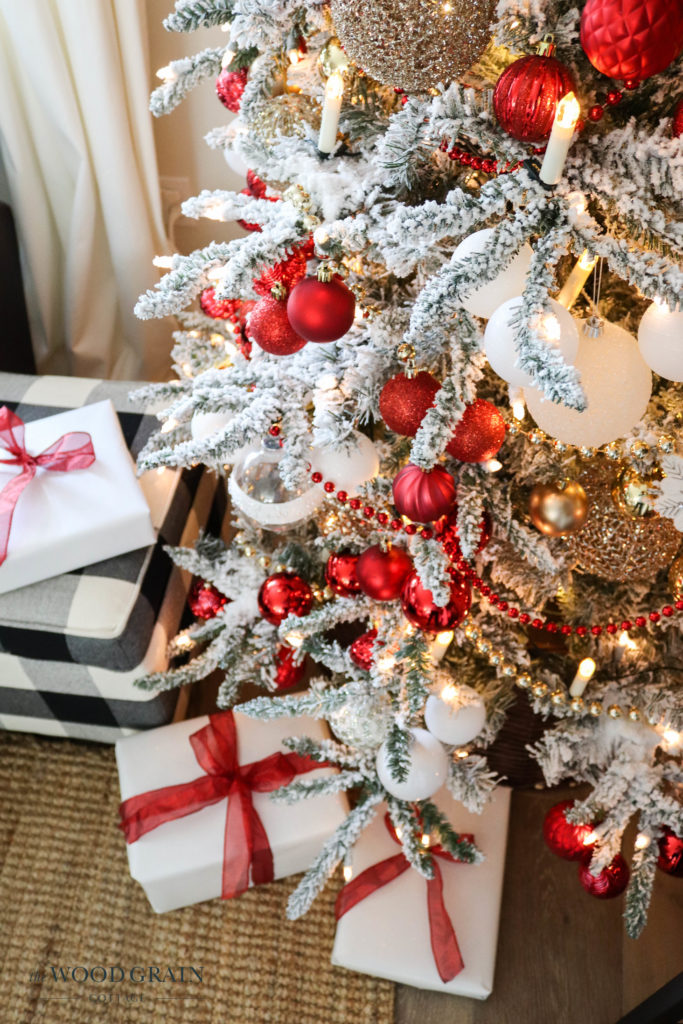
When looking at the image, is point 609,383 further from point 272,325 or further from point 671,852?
point 671,852

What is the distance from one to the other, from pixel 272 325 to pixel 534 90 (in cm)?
30

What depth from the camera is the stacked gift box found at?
1.03 metres

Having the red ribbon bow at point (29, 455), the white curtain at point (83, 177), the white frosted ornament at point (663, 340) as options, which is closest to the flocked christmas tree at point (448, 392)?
the white frosted ornament at point (663, 340)

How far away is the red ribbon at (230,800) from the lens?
3.52 ft

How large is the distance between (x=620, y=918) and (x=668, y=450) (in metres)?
0.85

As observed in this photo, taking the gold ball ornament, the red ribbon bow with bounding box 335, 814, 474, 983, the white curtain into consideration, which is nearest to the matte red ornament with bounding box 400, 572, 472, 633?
the gold ball ornament

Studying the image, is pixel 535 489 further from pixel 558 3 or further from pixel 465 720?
pixel 558 3

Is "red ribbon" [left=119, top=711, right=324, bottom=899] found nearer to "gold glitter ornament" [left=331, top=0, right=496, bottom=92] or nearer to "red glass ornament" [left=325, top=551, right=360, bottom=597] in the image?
"red glass ornament" [left=325, top=551, right=360, bottom=597]

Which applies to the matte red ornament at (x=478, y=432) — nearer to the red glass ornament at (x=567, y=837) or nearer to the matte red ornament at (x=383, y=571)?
the matte red ornament at (x=383, y=571)

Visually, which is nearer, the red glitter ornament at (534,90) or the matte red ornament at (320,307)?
the red glitter ornament at (534,90)

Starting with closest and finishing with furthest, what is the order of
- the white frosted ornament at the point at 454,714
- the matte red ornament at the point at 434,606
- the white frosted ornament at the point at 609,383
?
1. the white frosted ornament at the point at 609,383
2. the matte red ornament at the point at 434,606
3. the white frosted ornament at the point at 454,714

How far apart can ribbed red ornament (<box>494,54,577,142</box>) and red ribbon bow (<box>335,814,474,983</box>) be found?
0.96 meters

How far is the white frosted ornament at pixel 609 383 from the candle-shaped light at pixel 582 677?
43cm

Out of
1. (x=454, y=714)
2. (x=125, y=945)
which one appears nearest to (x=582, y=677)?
(x=454, y=714)
